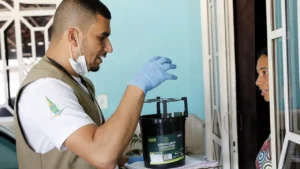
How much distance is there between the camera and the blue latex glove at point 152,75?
1172 millimetres

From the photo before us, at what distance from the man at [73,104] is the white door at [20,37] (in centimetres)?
180

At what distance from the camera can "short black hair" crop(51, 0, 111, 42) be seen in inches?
51.4

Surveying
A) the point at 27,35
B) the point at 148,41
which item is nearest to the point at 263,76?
the point at 148,41

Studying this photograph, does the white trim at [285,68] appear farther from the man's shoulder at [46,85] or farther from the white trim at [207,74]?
the white trim at [207,74]

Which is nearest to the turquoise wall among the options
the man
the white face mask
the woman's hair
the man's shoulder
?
the woman's hair

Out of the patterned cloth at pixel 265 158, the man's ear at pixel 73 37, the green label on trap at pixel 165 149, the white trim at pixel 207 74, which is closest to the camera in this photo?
the man's ear at pixel 73 37

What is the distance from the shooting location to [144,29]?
10.1 ft

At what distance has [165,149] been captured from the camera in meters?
1.60

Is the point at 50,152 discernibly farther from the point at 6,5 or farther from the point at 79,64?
the point at 6,5

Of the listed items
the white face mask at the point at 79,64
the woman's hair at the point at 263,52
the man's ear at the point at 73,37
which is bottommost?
the white face mask at the point at 79,64

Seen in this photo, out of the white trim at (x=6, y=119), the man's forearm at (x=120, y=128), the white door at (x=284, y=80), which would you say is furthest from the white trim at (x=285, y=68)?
the white trim at (x=6, y=119)

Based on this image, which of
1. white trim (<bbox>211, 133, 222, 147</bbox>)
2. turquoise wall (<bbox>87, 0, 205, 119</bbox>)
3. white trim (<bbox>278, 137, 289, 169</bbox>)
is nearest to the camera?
white trim (<bbox>278, 137, 289, 169</bbox>)

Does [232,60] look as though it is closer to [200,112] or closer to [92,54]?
[92,54]

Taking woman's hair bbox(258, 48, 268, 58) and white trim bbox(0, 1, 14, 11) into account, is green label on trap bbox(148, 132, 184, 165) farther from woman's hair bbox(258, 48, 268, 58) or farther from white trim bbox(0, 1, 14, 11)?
white trim bbox(0, 1, 14, 11)
